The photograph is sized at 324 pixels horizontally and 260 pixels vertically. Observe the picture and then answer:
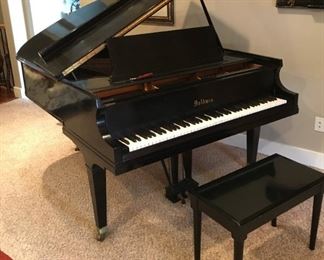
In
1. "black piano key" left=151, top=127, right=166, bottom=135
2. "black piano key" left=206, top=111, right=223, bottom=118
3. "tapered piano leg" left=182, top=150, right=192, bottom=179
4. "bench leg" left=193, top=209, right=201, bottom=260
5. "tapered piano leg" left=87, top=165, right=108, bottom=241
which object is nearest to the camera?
"bench leg" left=193, top=209, right=201, bottom=260

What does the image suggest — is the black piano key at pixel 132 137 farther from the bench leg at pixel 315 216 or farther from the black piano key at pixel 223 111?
the bench leg at pixel 315 216

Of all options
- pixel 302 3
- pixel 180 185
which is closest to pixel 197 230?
pixel 180 185

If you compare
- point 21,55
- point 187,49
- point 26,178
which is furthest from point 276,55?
point 26,178

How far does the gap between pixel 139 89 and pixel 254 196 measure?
82 cm

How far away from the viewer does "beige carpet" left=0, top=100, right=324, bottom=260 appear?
216 cm

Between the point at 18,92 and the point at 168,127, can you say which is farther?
the point at 18,92

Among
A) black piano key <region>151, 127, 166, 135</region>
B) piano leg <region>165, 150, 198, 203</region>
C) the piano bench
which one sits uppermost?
black piano key <region>151, 127, 166, 135</region>

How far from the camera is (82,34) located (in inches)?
92.5

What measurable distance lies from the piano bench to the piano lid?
96 cm

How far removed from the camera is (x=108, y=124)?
190 centimetres

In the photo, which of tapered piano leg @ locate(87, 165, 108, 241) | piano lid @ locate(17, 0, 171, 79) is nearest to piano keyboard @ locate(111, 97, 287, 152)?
tapered piano leg @ locate(87, 165, 108, 241)

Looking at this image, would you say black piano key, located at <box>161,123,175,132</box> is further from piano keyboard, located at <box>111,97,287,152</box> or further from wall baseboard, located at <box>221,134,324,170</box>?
wall baseboard, located at <box>221,134,324,170</box>

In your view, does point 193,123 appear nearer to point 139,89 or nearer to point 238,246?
point 139,89

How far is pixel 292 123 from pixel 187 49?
3.94 ft
